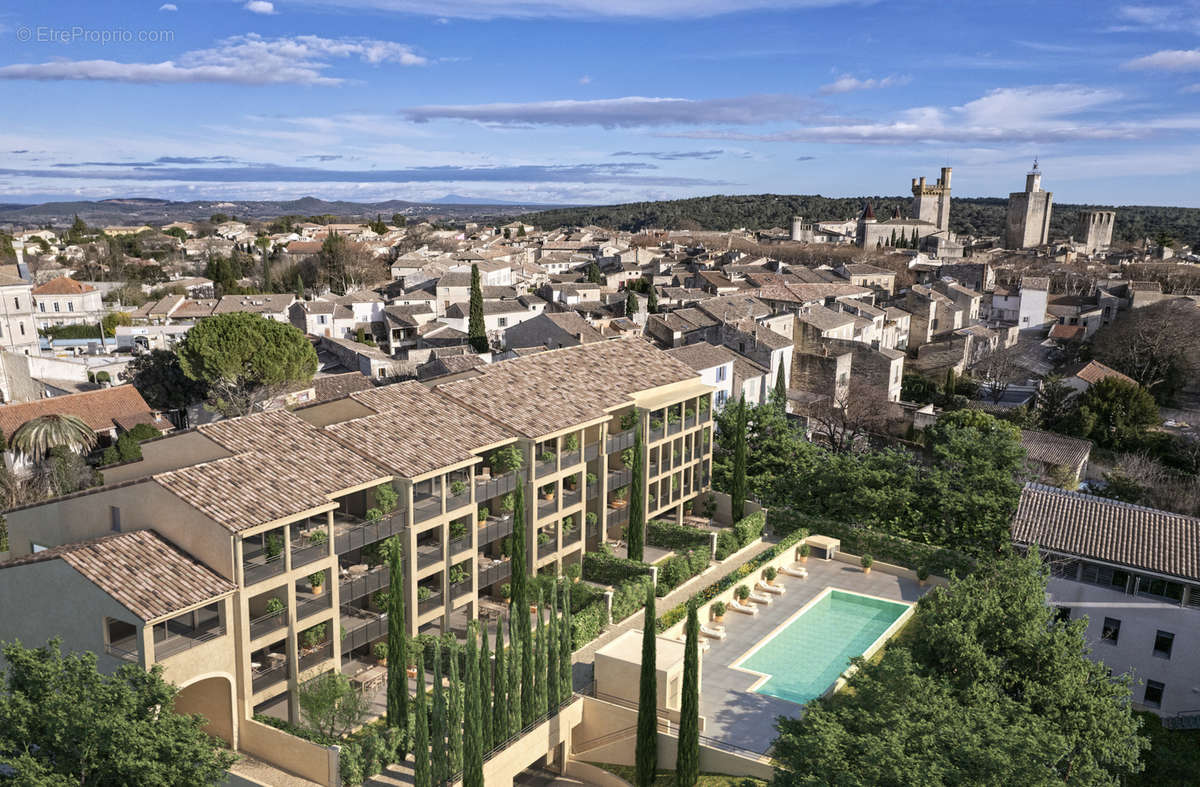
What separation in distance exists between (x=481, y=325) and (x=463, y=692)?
63156mm

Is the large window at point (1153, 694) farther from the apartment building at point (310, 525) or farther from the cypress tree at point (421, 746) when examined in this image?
the cypress tree at point (421, 746)

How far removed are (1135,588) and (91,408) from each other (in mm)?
58744

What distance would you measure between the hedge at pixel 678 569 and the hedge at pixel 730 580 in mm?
998

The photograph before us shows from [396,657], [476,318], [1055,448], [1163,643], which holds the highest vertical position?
[476,318]

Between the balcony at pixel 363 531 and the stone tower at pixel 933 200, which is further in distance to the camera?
the stone tower at pixel 933 200

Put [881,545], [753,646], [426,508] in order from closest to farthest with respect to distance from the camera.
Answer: [426,508]
[753,646]
[881,545]

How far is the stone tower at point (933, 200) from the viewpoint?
187 meters

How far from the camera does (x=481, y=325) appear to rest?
84562 millimetres

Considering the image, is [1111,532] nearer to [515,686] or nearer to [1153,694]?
[1153,694]

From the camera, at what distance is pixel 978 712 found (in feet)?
69.9

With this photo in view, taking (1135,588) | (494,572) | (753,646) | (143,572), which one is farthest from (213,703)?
(1135,588)

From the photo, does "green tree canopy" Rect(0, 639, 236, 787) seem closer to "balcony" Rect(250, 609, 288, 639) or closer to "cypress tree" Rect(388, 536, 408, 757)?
"balcony" Rect(250, 609, 288, 639)

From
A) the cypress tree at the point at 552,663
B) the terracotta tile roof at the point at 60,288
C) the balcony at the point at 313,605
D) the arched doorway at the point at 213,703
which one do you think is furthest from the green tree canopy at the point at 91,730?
the terracotta tile roof at the point at 60,288

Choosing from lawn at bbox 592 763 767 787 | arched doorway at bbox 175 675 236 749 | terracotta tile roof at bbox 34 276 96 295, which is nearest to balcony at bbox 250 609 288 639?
arched doorway at bbox 175 675 236 749
